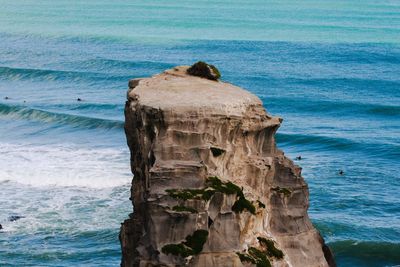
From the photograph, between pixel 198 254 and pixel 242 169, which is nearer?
pixel 198 254

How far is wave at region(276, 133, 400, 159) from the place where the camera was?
204 feet

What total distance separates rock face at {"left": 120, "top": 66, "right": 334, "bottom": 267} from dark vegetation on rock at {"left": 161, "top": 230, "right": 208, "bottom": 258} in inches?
0.8

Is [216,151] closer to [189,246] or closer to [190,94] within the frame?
[190,94]

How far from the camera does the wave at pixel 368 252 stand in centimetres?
4184

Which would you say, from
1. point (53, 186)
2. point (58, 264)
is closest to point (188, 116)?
point (58, 264)

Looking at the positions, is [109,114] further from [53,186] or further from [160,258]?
[160,258]

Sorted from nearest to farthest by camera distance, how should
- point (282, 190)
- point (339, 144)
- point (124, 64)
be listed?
point (282, 190) → point (339, 144) → point (124, 64)

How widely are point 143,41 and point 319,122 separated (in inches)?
1742

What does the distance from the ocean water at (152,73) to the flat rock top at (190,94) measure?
16.3 metres

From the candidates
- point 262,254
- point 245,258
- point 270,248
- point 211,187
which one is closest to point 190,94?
point 211,187

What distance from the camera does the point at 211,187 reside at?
2189 centimetres

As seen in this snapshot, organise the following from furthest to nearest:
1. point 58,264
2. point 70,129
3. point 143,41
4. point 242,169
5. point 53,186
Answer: point 143,41 < point 70,129 < point 53,186 < point 58,264 < point 242,169

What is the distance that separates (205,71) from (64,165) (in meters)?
31.6

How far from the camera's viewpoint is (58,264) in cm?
4116
